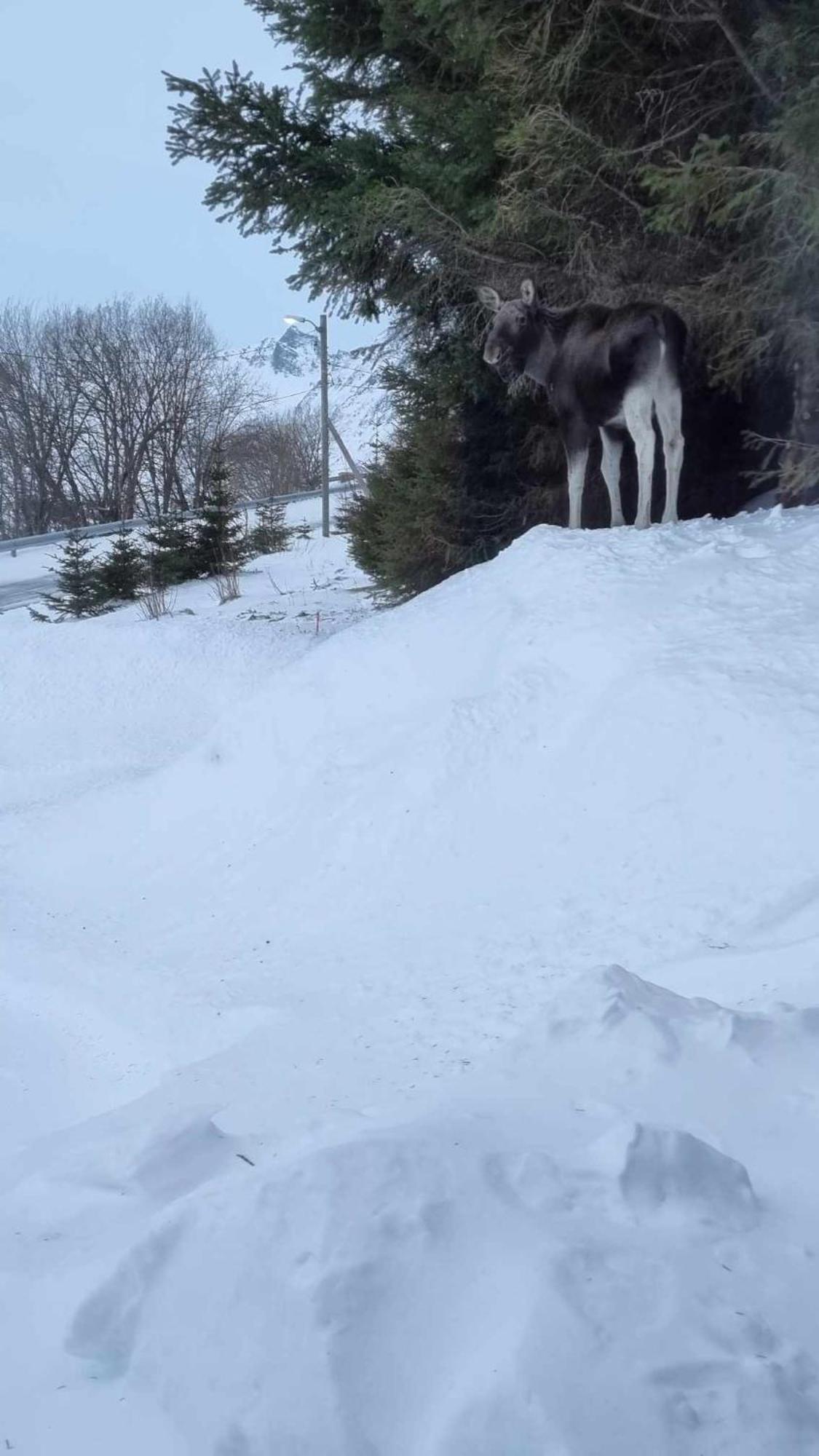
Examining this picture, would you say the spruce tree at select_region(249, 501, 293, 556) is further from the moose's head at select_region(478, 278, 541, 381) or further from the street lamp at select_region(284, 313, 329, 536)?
the moose's head at select_region(478, 278, 541, 381)

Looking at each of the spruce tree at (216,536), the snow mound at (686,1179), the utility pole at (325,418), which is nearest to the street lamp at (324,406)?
the utility pole at (325,418)

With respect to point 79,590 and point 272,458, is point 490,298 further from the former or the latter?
point 272,458

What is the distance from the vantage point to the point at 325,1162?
2.44m

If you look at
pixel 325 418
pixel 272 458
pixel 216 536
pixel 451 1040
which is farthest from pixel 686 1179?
pixel 272 458

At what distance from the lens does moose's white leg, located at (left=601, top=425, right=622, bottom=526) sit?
28.6ft

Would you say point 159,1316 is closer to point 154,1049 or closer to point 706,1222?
point 706,1222

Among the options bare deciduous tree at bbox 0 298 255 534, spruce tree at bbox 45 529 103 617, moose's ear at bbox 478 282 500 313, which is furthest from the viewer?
bare deciduous tree at bbox 0 298 255 534

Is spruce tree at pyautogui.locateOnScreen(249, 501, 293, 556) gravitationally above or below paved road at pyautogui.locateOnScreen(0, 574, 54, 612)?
above

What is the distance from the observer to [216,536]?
687 inches

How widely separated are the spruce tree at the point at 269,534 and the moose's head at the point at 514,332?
1142 cm

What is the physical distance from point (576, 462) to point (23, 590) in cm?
1903

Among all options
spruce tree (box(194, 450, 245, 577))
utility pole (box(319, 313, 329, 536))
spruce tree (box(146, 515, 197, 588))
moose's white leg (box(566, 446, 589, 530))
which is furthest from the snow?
utility pole (box(319, 313, 329, 536))

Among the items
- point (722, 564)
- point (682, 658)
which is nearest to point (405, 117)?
point (722, 564)

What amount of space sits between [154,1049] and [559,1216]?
9.11 feet
